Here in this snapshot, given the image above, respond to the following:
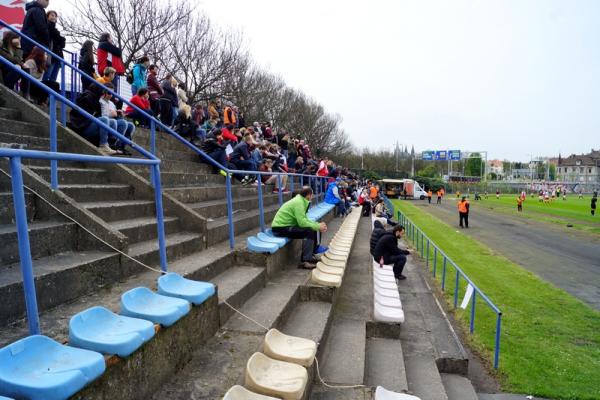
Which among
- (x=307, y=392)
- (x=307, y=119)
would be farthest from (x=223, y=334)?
(x=307, y=119)

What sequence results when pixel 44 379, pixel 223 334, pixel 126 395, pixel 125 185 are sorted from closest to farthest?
pixel 44 379 < pixel 126 395 < pixel 223 334 < pixel 125 185

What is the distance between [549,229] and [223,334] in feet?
90.0

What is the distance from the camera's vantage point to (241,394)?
8.88 feet

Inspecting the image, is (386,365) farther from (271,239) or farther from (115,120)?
(115,120)

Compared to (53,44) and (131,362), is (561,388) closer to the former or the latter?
(131,362)

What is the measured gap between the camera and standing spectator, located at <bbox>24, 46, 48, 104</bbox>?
691 cm

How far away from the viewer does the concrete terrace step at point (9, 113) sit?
5.64 metres

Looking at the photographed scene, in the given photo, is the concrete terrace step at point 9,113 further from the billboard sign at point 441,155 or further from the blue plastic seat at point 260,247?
the billboard sign at point 441,155

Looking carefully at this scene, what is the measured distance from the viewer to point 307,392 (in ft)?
11.4

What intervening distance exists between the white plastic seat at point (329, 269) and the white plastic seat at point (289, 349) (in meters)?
2.42

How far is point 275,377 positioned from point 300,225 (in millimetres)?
3599

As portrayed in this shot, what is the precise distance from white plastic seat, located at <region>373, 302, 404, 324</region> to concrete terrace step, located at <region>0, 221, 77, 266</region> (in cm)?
400

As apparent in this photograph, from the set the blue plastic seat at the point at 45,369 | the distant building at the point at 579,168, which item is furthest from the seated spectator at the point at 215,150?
the distant building at the point at 579,168

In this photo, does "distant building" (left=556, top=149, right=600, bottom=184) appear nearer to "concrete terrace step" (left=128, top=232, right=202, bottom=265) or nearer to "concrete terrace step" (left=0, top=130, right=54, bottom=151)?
"concrete terrace step" (left=128, top=232, right=202, bottom=265)
